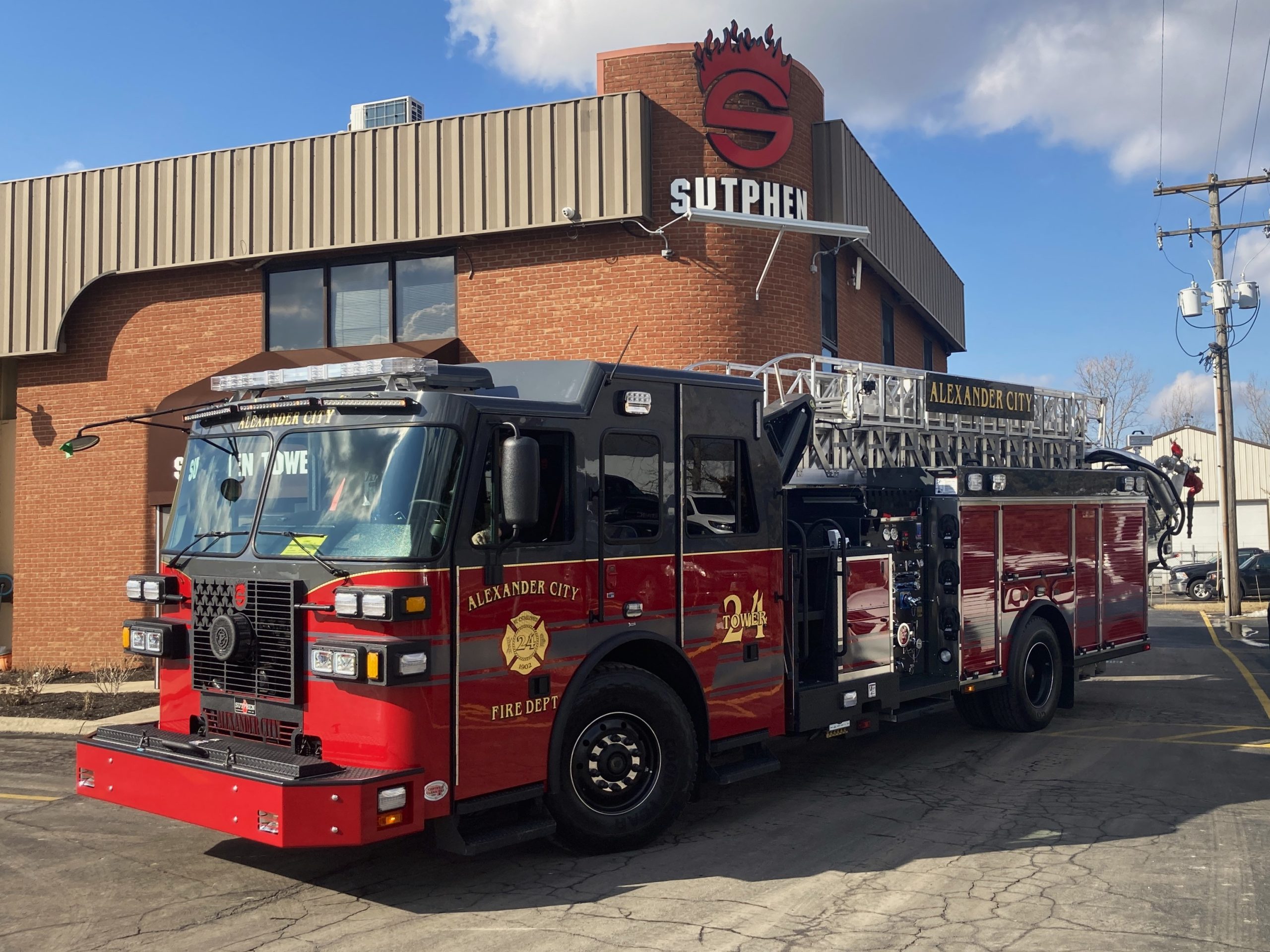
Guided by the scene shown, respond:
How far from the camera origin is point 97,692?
13.3m

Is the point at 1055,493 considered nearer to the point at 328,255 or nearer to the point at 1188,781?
the point at 1188,781

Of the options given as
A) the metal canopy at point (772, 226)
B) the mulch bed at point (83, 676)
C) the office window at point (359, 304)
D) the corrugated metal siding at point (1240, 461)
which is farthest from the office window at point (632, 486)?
the corrugated metal siding at point (1240, 461)

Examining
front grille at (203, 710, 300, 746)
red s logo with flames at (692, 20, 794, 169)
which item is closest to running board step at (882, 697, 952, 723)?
front grille at (203, 710, 300, 746)

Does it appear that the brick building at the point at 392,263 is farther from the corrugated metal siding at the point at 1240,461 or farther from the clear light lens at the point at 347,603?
the corrugated metal siding at the point at 1240,461

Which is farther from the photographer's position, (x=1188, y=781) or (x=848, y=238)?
(x=848, y=238)

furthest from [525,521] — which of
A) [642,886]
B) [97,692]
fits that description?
[97,692]

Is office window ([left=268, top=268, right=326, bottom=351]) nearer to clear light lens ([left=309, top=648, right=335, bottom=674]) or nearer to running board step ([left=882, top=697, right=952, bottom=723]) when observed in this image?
running board step ([left=882, top=697, right=952, bottom=723])

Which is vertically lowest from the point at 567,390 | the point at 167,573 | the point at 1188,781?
the point at 1188,781

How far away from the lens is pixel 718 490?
7141 millimetres

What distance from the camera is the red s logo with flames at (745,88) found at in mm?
14281

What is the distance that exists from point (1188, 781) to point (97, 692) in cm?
1163

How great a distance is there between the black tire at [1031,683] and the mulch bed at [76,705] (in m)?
8.86

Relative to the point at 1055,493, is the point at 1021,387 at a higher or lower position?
higher

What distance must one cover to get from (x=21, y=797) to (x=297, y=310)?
8980 mm
